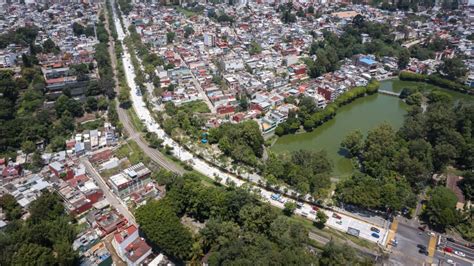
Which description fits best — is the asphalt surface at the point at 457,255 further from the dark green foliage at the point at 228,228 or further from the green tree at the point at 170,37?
the green tree at the point at 170,37

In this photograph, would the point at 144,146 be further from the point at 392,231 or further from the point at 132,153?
the point at 392,231

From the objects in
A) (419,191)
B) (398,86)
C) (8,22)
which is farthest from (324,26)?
(8,22)

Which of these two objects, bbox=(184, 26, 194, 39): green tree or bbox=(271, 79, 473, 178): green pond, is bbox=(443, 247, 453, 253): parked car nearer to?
bbox=(271, 79, 473, 178): green pond

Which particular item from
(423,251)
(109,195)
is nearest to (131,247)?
(109,195)

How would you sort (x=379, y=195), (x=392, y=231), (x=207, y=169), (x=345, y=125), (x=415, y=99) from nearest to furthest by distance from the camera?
(x=392, y=231) < (x=379, y=195) < (x=207, y=169) < (x=345, y=125) < (x=415, y=99)

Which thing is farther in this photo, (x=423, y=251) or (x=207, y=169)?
(x=207, y=169)

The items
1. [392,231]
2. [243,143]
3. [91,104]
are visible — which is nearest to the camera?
[392,231]

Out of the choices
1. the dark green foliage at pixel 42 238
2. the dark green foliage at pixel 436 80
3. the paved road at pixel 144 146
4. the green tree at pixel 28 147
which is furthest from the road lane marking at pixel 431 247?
the green tree at pixel 28 147
